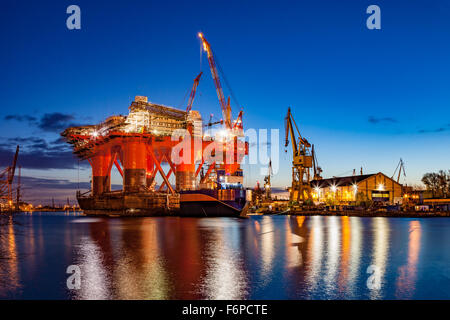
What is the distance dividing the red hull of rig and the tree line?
65495 mm

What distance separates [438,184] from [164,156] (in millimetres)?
91022

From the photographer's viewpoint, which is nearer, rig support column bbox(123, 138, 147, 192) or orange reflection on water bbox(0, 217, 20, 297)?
orange reflection on water bbox(0, 217, 20, 297)

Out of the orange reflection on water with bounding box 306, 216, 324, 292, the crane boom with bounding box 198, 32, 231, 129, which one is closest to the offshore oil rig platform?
the crane boom with bounding box 198, 32, 231, 129

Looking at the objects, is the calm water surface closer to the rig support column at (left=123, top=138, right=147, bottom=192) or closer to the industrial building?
the rig support column at (left=123, top=138, right=147, bottom=192)

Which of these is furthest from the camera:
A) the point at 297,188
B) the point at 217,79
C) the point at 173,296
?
the point at 297,188

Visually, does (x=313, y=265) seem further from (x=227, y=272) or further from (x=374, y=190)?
(x=374, y=190)

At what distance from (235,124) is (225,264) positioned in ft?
309

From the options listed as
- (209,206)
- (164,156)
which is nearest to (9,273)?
(209,206)

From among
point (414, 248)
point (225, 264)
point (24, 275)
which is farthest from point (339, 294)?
point (414, 248)

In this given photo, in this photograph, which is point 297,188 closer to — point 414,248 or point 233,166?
point 233,166

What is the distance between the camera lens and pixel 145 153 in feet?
301

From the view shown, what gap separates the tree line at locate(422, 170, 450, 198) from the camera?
120 metres

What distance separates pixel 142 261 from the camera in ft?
74.4
